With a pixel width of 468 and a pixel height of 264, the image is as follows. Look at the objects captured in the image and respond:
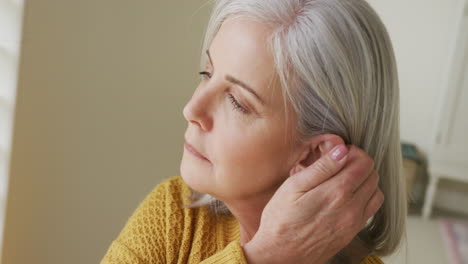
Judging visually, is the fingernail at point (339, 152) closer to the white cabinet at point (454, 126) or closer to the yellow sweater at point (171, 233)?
the yellow sweater at point (171, 233)

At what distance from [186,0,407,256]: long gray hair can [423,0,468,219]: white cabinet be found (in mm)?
2466

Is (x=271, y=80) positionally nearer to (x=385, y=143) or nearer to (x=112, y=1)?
(x=385, y=143)

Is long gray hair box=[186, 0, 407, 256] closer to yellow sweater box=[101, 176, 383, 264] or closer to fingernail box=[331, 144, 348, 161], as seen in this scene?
fingernail box=[331, 144, 348, 161]

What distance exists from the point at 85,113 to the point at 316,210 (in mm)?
646

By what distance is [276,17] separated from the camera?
0.96m

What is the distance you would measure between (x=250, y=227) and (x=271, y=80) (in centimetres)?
34

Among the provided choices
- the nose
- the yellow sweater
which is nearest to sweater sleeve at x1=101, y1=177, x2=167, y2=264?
the yellow sweater

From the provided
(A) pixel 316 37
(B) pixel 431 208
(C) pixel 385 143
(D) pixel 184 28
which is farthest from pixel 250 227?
(B) pixel 431 208

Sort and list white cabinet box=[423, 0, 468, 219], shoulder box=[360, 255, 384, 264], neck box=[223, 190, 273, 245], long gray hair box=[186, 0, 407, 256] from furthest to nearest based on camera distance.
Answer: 1. white cabinet box=[423, 0, 468, 219]
2. shoulder box=[360, 255, 384, 264]
3. neck box=[223, 190, 273, 245]
4. long gray hair box=[186, 0, 407, 256]

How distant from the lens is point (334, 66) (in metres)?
0.93

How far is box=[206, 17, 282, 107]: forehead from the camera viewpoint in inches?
36.9

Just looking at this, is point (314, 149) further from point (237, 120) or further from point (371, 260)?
point (371, 260)

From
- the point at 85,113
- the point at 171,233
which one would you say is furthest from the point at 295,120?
the point at 85,113

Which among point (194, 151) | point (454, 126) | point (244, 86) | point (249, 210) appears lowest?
point (454, 126)
